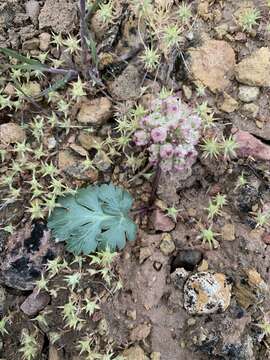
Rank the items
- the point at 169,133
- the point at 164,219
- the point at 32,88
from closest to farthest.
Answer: the point at 169,133 → the point at 164,219 → the point at 32,88

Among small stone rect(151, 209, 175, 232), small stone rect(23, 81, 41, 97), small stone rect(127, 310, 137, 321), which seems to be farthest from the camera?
small stone rect(23, 81, 41, 97)

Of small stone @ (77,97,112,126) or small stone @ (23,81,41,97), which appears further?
small stone @ (23,81,41,97)

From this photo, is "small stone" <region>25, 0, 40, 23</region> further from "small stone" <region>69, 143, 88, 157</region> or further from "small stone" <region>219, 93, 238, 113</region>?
"small stone" <region>219, 93, 238, 113</region>

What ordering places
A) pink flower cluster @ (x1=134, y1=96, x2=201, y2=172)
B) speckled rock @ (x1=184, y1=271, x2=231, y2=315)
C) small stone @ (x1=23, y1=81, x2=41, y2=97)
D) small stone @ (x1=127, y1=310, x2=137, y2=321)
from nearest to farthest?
pink flower cluster @ (x1=134, y1=96, x2=201, y2=172)
speckled rock @ (x1=184, y1=271, x2=231, y2=315)
small stone @ (x1=127, y1=310, x2=137, y2=321)
small stone @ (x1=23, y1=81, x2=41, y2=97)

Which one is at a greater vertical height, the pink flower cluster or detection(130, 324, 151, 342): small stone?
the pink flower cluster

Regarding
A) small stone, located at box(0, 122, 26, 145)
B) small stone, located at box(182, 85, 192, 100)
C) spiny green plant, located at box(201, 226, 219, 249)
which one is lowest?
spiny green plant, located at box(201, 226, 219, 249)

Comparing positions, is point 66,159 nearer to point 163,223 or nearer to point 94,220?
point 94,220

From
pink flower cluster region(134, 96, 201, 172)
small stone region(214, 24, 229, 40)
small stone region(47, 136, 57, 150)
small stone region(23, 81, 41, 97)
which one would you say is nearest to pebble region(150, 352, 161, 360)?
pink flower cluster region(134, 96, 201, 172)

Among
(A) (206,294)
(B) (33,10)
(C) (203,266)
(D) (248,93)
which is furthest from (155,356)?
(B) (33,10)
